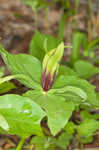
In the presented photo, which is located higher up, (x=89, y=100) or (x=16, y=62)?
(x=16, y=62)

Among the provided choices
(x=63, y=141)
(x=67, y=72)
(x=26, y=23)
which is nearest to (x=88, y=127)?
(x=63, y=141)

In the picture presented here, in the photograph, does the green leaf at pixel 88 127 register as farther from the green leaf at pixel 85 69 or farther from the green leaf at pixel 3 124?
the green leaf at pixel 3 124

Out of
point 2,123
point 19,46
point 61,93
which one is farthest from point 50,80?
point 19,46

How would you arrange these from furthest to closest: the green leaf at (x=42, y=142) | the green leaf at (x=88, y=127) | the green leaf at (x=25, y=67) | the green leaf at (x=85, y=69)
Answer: the green leaf at (x=85, y=69)
the green leaf at (x=42, y=142)
the green leaf at (x=88, y=127)
the green leaf at (x=25, y=67)

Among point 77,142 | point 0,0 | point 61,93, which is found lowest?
point 77,142

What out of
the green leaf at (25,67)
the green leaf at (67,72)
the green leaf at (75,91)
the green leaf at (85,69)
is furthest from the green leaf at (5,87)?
the green leaf at (85,69)

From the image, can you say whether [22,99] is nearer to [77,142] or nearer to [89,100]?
[89,100]

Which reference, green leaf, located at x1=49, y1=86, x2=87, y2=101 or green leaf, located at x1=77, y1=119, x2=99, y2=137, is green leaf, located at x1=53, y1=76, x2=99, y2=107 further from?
green leaf, located at x1=77, y1=119, x2=99, y2=137

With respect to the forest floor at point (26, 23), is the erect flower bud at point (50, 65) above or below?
above
